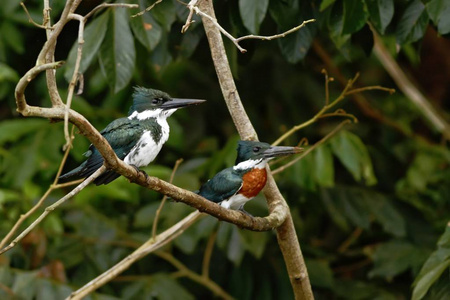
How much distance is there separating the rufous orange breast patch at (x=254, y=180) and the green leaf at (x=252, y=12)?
0.72 metres

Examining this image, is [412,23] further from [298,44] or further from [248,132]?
[248,132]

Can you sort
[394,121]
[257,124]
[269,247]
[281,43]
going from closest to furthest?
[281,43]
[269,247]
[257,124]
[394,121]

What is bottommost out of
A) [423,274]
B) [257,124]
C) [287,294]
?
[287,294]

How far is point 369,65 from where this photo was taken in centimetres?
832

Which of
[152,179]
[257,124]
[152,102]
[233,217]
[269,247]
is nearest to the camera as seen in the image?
[152,179]

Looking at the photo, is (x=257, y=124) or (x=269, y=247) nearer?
(x=269, y=247)

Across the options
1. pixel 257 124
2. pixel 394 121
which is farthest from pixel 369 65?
pixel 257 124

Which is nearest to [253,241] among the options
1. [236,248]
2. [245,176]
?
[236,248]

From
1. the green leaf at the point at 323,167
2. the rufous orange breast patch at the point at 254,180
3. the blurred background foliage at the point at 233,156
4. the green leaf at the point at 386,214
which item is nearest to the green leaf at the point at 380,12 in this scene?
the blurred background foliage at the point at 233,156

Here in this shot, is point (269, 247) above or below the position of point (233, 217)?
below

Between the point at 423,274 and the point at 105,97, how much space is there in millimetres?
3599

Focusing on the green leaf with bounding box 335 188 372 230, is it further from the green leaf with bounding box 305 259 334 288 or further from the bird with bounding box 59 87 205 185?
the bird with bounding box 59 87 205 185

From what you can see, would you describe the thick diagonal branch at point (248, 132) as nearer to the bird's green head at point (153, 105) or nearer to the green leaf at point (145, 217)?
the bird's green head at point (153, 105)

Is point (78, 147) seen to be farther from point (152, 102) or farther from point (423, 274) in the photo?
point (423, 274)
